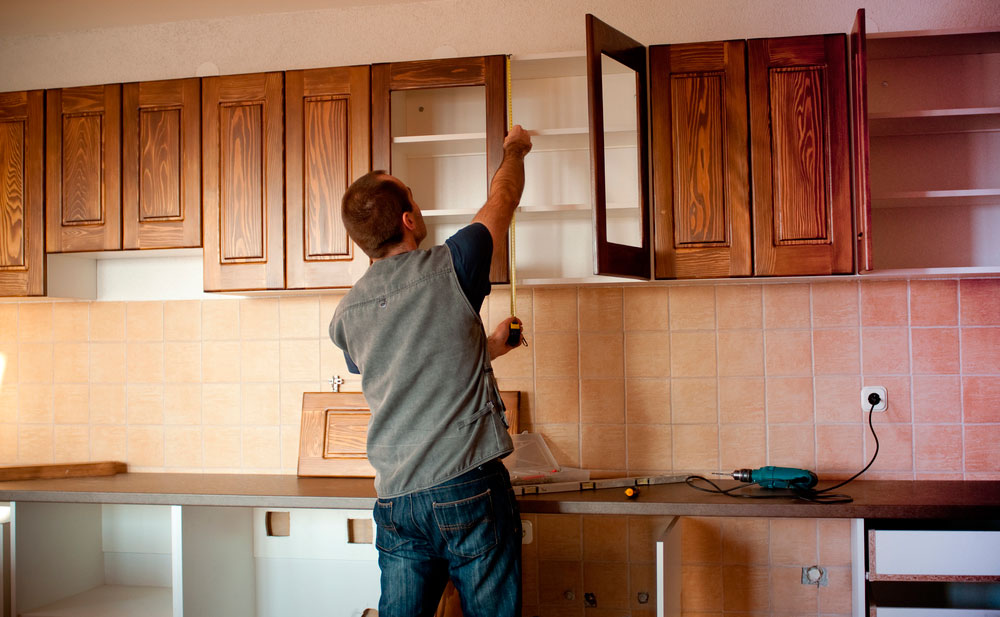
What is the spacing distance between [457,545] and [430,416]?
0.30 m

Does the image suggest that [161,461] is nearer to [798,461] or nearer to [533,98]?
[533,98]

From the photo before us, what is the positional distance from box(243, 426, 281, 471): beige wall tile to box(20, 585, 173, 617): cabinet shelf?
1.74 ft

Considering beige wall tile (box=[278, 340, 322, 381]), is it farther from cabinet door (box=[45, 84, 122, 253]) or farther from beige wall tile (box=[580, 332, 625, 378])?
beige wall tile (box=[580, 332, 625, 378])

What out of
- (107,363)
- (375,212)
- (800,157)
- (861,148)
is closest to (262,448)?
(107,363)

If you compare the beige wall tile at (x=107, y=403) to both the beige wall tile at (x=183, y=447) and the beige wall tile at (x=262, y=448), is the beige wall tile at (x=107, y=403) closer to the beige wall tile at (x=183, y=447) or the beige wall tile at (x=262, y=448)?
the beige wall tile at (x=183, y=447)

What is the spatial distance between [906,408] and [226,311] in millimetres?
2361

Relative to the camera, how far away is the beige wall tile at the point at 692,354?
256 centimetres

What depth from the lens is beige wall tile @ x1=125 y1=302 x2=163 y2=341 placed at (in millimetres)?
2883

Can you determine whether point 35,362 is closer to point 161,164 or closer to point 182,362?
point 182,362

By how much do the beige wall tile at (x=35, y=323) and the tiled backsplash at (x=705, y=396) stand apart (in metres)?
0.69

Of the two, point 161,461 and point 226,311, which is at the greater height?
point 226,311

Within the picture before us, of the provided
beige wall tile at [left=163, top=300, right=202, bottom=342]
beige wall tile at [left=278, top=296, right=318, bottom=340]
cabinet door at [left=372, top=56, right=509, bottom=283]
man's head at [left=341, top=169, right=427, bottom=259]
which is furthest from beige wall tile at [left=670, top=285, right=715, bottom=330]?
beige wall tile at [left=163, top=300, right=202, bottom=342]

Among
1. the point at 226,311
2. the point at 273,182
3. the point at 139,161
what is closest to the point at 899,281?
the point at 273,182

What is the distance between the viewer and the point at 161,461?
2863 millimetres
